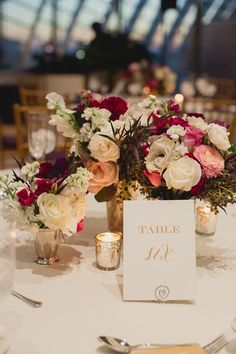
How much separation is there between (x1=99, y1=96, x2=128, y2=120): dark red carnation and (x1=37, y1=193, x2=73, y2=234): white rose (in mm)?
310

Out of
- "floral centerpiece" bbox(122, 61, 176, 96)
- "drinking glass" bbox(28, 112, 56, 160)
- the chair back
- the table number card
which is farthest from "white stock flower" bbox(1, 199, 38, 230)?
"floral centerpiece" bbox(122, 61, 176, 96)

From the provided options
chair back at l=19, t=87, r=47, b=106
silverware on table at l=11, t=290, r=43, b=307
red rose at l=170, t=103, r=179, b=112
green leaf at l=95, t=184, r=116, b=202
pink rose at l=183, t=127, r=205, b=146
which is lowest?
silverware on table at l=11, t=290, r=43, b=307

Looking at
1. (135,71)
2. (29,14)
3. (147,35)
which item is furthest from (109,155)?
(29,14)

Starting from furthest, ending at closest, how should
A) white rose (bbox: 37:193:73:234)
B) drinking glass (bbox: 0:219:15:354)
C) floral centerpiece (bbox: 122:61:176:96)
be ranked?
floral centerpiece (bbox: 122:61:176:96) → white rose (bbox: 37:193:73:234) → drinking glass (bbox: 0:219:15:354)

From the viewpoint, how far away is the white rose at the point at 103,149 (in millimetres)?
1193

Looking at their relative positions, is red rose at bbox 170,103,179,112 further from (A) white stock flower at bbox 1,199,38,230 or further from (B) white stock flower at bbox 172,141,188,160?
(A) white stock flower at bbox 1,199,38,230

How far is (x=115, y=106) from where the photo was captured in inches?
51.8

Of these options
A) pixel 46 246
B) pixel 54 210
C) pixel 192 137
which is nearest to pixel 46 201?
pixel 54 210

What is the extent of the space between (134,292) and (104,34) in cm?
543

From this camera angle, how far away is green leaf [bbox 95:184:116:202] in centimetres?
127

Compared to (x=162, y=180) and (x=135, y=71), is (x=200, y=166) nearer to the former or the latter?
(x=162, y=180)

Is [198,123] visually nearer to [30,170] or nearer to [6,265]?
[30,170]

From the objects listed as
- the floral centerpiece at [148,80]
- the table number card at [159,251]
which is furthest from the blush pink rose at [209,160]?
the floral centerpiece at [148,80]

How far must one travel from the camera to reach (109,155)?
1.20 meters
